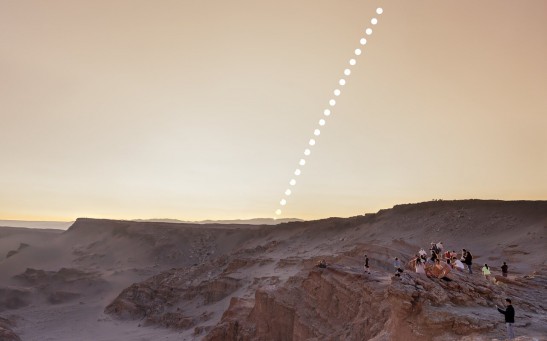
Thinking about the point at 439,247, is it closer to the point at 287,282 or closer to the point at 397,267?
the point at 397,267

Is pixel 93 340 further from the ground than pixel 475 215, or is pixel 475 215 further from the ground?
pixel 475 215

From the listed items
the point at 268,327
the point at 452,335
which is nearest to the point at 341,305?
the point at 268,327

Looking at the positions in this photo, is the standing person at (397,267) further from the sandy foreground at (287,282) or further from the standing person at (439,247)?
the standing person at (439,247)

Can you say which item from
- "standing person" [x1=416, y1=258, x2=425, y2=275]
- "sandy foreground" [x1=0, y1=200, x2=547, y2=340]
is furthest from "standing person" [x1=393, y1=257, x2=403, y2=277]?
"standing person" [x1=416, y1=258, x2=425, y2=275]

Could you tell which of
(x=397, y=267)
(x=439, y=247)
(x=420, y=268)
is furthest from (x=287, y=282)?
(x=420, y=268)

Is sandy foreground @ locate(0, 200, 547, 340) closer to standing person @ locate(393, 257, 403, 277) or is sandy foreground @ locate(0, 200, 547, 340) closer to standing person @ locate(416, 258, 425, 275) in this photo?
standing person @ locate(393, 257, 403, 277)

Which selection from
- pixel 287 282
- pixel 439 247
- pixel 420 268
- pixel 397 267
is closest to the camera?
pixel 420 268

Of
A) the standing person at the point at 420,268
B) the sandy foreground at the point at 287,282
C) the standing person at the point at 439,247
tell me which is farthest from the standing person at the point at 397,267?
the standing person at the point at 439,247

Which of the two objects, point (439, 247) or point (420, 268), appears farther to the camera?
point (439, 247)

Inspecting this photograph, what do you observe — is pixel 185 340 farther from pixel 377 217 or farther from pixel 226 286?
pixel 377 217
